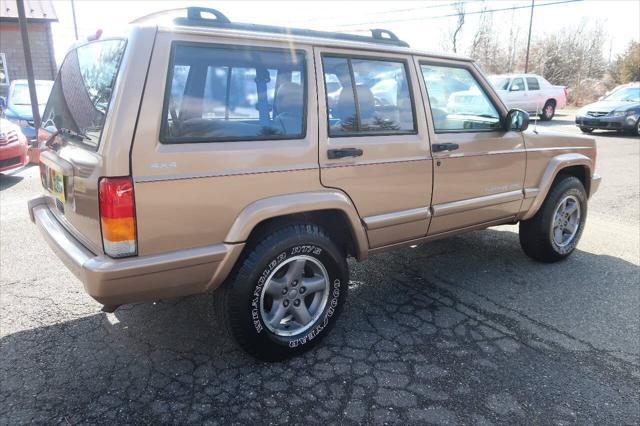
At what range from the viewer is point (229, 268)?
263 cm

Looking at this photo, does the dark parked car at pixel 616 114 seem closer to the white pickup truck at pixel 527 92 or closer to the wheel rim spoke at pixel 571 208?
the white pickup truck at pixel 527 92

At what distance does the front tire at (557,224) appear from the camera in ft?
14.5

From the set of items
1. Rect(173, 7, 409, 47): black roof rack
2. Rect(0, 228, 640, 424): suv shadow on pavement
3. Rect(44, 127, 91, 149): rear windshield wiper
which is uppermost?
Rect(173, 7, 409, 47): black roof rack

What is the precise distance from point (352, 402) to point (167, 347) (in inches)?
48.5

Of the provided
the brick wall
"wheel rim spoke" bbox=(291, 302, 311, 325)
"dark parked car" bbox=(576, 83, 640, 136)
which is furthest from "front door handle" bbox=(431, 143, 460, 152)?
the brick wall

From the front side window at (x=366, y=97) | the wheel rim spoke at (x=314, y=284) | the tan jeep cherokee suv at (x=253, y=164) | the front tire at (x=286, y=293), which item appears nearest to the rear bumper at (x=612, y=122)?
the tan jeep cherokee suv at (x=253, y=164)

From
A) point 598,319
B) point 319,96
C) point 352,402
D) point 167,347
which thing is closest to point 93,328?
point 167,347

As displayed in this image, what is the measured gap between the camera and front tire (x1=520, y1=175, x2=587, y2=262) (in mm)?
4414

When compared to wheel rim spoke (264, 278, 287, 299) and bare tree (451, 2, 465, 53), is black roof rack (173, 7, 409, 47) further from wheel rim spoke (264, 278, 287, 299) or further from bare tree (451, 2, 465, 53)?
bare tree (451, 2, 465, 53)

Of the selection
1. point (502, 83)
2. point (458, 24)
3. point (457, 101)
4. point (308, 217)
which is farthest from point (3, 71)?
point (458, 24)

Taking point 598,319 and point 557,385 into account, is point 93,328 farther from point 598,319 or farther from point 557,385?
point 598,319

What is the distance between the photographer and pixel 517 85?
1784cm

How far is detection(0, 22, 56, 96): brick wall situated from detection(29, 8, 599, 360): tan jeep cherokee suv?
18.7 m

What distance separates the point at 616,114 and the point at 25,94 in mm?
16473
